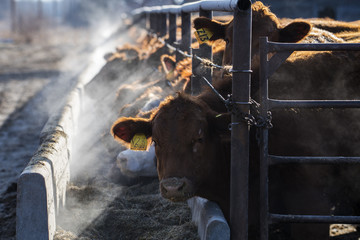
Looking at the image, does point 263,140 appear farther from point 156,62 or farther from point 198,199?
point 156,62

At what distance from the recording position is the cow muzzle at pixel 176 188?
129 inches

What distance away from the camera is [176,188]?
3268 millimetres

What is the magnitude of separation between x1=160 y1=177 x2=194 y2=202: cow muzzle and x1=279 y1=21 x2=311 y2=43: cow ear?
7.02 feet

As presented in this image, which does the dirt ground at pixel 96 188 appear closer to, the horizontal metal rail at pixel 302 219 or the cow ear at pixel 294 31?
the horizontal metal rail at pixel 302 219

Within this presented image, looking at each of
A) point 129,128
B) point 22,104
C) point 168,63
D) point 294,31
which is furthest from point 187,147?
point 22,104

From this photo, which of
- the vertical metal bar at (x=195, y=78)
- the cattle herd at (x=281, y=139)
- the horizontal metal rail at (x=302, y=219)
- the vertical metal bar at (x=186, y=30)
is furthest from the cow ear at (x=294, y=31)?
the horizontal metal rail at (x=302, y=219)

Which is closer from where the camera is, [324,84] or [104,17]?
[324,84]

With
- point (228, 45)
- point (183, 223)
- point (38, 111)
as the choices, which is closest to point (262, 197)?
point (183, 223)

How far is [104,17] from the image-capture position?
166 feet

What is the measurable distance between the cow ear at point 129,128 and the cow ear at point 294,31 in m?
1.87

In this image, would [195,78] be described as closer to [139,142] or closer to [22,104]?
[139,142]

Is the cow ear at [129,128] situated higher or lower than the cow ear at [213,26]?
lower

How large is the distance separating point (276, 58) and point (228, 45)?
2.12 meters

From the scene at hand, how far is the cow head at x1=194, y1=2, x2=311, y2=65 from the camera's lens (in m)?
4.73
